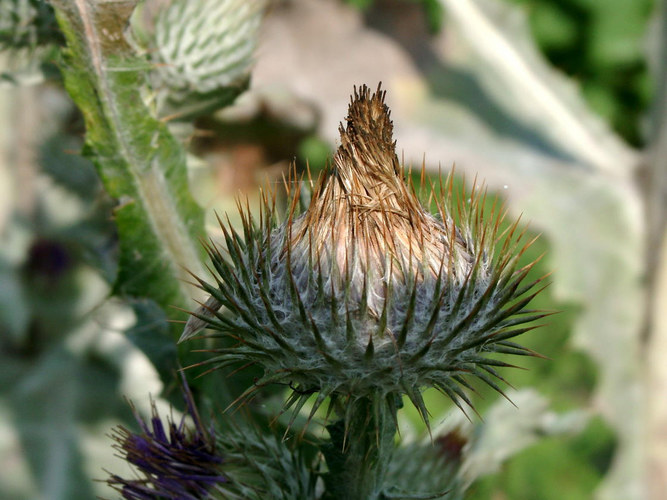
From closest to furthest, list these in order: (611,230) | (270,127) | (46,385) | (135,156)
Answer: (135,156), (46,385), (611,230), (270,127)

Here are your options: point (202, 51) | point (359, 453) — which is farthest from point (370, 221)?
point (202, 51)

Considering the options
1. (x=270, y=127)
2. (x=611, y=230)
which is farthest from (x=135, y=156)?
(x=611, y=230)

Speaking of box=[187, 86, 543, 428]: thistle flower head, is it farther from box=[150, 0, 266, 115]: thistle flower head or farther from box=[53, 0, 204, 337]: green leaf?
box=[150, 0, 266, 115]: thistle flower head

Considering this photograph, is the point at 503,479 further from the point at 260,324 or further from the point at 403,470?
the point at 260,324

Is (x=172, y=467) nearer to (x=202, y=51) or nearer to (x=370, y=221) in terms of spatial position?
(x=370, y=221)

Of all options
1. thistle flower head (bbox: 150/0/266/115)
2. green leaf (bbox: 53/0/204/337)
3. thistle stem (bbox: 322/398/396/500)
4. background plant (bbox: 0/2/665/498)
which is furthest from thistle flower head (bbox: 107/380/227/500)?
background plant (bbox: 0/2/665/498)

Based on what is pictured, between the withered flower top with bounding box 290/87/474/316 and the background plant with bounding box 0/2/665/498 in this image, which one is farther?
the background plant with bounding box 0/2/665/498

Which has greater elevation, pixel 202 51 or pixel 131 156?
pixel 202 51
